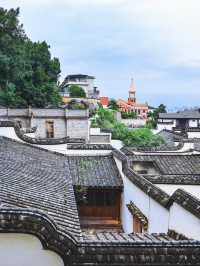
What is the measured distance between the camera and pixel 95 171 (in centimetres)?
1481

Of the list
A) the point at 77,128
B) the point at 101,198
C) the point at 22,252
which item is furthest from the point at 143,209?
the point at 77,128

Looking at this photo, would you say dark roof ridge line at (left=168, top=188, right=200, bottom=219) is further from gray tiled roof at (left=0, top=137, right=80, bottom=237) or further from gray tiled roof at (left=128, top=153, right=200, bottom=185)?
gray tiled roof at (left=128, top=153, right=200, bottom=185)

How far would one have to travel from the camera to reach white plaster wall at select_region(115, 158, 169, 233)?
880 centimetres

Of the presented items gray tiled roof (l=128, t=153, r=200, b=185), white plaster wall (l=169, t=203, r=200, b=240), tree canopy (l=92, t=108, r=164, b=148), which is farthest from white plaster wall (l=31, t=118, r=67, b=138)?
white plaster wall (l=169, t=203, r=200, b=240)

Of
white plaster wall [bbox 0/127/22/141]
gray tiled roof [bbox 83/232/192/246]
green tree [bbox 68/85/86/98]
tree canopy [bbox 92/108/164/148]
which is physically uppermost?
green tree [bbox 68/85/86/98]

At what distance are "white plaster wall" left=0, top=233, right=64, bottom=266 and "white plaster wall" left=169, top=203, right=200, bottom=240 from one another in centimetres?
319

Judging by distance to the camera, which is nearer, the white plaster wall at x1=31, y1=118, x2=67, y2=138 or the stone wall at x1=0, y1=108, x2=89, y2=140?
the stone wall at x1=0, y1=108, x2=89, y2=140

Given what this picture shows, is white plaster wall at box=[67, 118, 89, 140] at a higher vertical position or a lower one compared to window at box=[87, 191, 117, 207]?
higher

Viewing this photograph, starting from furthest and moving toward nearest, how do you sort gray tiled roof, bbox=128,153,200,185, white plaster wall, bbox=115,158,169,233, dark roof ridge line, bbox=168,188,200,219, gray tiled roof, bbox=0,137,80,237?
gray tiled roof, bbox=128,153,200,185, white plaster wall, bbox=115,158,169,233, dark roof ridge line, bbox=168,188,200,219, gray tiled roof, bbox=0,137,80,237

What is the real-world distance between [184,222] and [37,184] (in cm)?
348

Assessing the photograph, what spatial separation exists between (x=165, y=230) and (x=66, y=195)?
2355 mm

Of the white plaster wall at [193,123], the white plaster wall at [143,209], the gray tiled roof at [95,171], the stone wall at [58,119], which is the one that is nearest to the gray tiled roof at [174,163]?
the gray tiled roof at [95,171]

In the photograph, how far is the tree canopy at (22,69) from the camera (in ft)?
140

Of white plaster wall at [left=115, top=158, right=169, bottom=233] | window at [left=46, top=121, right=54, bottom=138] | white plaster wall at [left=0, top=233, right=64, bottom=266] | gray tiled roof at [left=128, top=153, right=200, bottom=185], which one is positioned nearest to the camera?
white plaster wall at [left=0, top=233, right=64, bottom=266]
